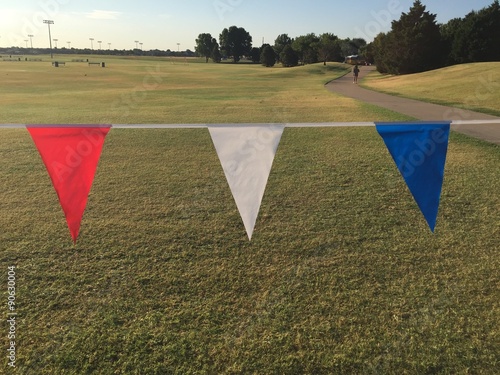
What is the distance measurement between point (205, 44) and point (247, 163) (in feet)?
466

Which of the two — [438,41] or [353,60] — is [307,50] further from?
[438,41]

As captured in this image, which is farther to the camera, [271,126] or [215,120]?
[215,120]

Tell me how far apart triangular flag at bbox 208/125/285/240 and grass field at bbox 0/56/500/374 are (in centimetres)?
81

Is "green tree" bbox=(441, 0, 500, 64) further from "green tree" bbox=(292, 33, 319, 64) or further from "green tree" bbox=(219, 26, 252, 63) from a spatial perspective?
"green tree" bbox=(219, 26, 252, 63)

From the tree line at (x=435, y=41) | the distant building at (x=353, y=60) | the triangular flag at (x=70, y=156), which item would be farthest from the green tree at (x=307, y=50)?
the triangular flag at (x=70, y=156)

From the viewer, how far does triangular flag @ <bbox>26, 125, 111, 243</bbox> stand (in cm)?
300

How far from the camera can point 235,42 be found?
433 feet

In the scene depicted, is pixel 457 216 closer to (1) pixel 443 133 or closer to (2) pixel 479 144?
(1) pixel 443 133

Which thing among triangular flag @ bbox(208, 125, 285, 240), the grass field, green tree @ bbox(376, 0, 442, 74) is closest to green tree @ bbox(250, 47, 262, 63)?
green tree @ bbox(376, 0, 442, 74)

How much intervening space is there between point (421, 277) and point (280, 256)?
1.40m

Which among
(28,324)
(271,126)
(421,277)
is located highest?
(271,126)

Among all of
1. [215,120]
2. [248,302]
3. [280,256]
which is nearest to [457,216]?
[280,256]

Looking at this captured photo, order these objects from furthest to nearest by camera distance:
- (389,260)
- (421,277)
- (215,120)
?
(215,120), (389,260), (421,277)

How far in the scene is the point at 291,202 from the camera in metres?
5.19
